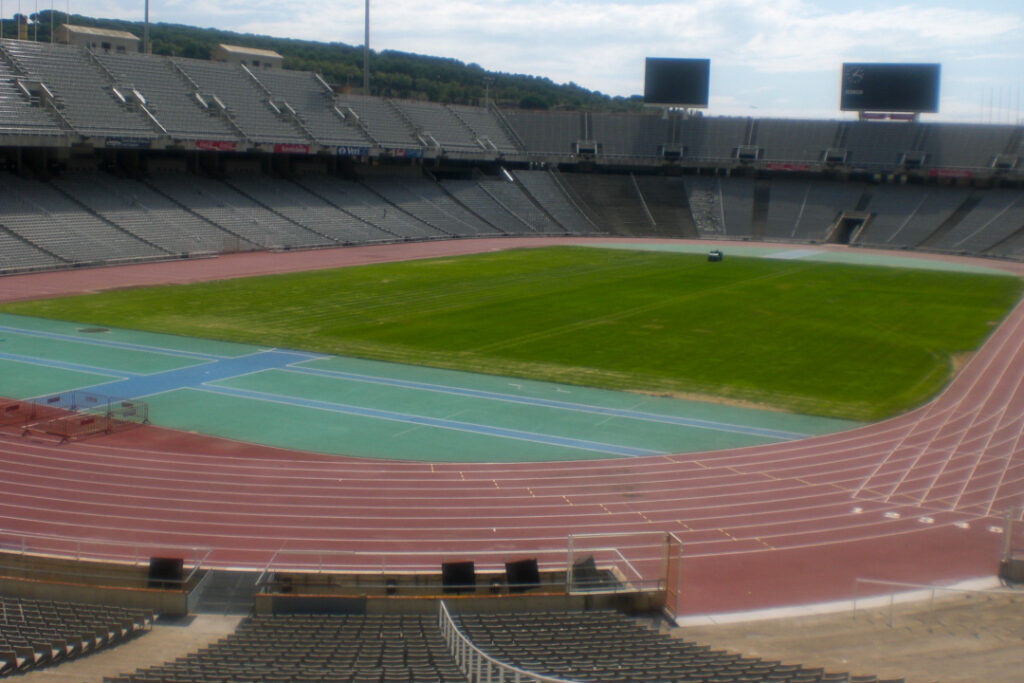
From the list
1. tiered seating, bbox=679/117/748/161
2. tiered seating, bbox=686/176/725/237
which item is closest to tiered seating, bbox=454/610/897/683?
tiered seating, bbox=686/176/725/237

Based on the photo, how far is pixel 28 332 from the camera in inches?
1350

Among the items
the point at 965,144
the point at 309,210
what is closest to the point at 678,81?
the point at 965,144

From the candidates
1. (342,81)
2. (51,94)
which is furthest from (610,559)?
(342,81)

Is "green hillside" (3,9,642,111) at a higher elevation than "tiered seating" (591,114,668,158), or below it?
higher

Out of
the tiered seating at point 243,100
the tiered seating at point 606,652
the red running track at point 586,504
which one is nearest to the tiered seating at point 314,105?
the tiered seating at point 243,100

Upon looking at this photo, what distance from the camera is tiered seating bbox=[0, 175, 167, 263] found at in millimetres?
51781

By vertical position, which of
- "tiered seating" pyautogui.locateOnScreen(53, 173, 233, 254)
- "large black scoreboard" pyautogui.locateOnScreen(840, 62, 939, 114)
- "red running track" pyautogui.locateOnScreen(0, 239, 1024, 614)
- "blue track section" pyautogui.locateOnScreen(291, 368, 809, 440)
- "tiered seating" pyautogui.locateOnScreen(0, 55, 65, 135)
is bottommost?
"red running track" pyautogui.locateOnScreen(0, 239, 1024, 614)

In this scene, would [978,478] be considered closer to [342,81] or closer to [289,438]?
[289,438]

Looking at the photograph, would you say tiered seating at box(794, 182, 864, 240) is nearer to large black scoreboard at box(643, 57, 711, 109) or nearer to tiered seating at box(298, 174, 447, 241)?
large black scoreboard at box(643, 57, 711, 109)

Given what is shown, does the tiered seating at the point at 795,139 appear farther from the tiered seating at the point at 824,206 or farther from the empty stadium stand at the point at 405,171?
the tiered seating at the point at 824,206

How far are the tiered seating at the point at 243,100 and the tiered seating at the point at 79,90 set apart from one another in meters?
8.00

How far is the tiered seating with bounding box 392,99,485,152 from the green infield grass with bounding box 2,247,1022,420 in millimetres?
30929

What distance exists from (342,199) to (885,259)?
128 feet

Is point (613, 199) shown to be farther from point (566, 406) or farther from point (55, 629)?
point (55, 629)
